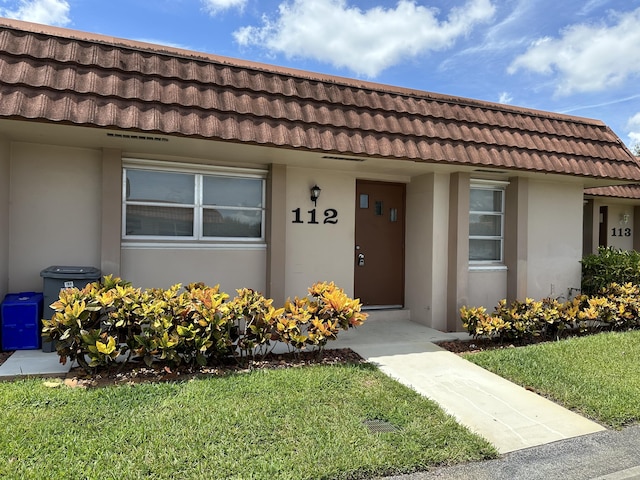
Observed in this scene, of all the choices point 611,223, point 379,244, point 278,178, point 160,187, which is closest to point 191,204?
point 160,187

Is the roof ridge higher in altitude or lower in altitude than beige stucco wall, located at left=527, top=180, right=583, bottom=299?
higher

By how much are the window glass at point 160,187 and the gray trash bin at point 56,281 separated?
4.57 feet

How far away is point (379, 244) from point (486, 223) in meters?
2.18

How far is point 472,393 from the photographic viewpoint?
176 inches

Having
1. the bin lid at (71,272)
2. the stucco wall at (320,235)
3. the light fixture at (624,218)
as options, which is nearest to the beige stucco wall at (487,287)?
the stucco wall at (320,235)

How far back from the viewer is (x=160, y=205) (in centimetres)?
634

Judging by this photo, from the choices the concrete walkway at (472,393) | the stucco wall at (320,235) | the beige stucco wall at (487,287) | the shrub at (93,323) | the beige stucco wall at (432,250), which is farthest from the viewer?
the beige stucco wall at (487,287)

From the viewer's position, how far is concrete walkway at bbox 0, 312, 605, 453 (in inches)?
144

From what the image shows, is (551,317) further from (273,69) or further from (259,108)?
(273,69)

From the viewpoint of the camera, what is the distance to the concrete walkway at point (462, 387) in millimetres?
3660

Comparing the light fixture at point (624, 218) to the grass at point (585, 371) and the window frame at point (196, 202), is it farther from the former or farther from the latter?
the window frame at point (196, 202)

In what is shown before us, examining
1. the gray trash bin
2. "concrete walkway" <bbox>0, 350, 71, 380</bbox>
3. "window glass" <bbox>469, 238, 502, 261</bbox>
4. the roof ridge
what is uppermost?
the roof ridge

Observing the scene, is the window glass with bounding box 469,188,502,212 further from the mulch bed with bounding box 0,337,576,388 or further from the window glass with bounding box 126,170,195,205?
the window glass with bounding box 126,170,195,205

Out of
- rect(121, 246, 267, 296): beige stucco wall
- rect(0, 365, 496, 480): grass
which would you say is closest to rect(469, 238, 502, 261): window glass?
rect(121, 246, 267, 296): beige stucco wall
